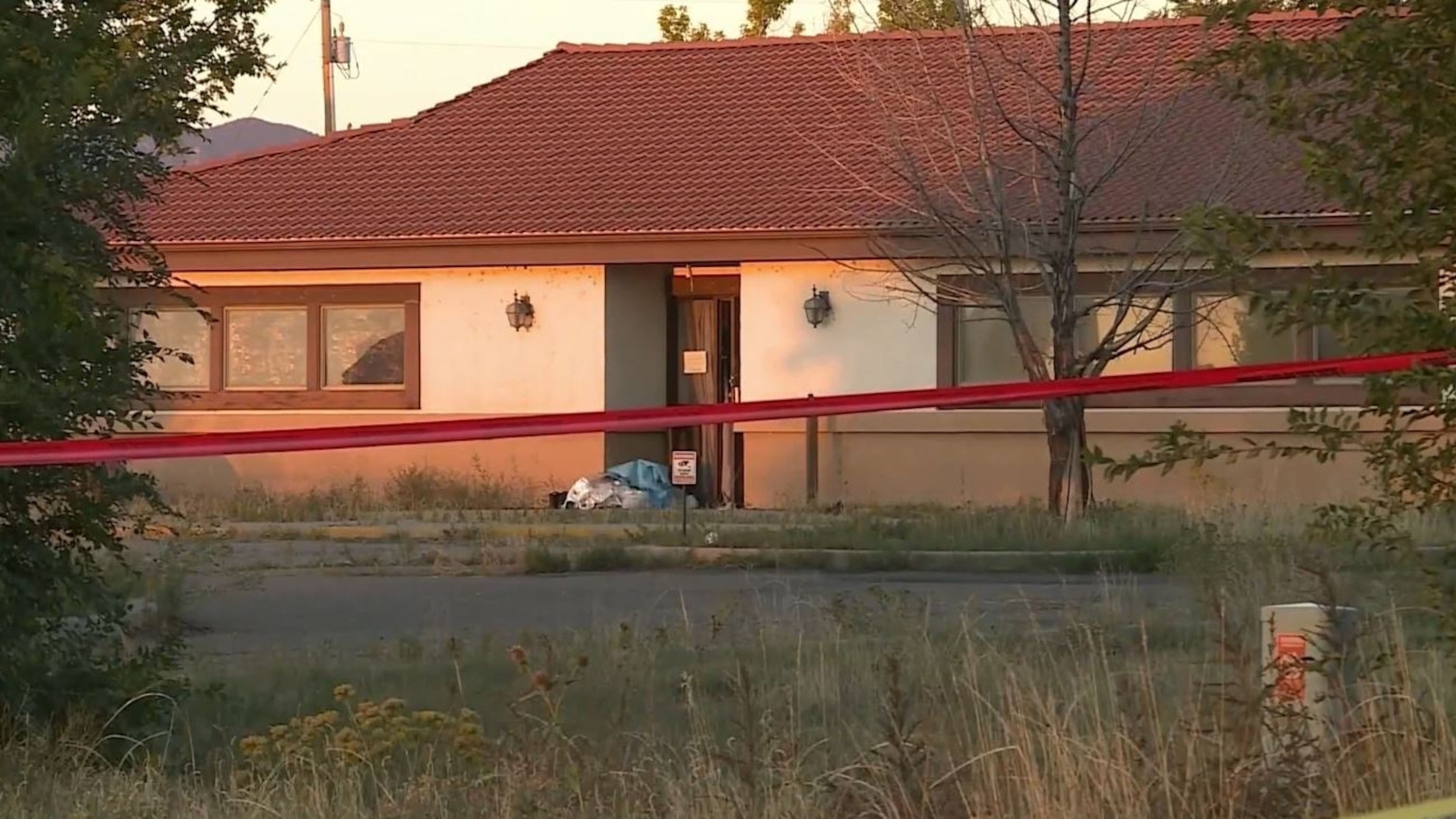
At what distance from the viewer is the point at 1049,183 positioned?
19438mm

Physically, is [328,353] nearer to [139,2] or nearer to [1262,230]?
[139,2]

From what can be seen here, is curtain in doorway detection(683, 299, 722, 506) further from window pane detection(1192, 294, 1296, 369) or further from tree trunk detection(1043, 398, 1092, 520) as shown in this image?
tree trunk detection(1043, 398, 1092, 520)

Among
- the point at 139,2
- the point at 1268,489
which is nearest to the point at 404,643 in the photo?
the point at 139,2

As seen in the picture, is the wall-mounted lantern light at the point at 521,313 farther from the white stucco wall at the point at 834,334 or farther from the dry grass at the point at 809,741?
the dry grass at the point at 809,741

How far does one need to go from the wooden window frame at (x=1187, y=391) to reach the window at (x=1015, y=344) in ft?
0.48

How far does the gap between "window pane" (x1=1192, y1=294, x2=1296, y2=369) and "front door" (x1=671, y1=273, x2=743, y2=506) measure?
17.5 ft

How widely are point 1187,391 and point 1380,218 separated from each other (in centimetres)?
1452

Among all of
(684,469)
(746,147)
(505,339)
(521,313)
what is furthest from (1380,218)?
(746,147)

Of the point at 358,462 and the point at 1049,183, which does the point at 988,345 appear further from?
the point at 358,462

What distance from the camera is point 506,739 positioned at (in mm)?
6957

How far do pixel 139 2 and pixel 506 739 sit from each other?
4199 mm

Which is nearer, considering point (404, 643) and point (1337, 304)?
point (1337, 304)

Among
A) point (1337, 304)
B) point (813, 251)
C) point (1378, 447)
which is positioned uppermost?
point (813, 251)

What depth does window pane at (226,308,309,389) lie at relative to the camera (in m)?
24.1
